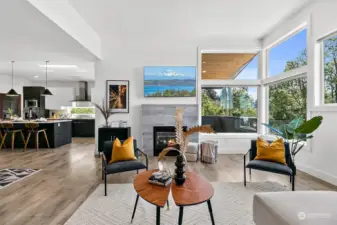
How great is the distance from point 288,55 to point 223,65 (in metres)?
1.83

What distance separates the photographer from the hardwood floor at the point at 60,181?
2598 millimetres

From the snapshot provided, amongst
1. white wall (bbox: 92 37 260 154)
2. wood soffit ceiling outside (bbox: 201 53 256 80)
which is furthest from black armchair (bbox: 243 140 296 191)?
wood soffit ceiling outside (bbox: 201 53 256 80)

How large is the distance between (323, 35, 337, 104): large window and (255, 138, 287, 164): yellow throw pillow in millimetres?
1351

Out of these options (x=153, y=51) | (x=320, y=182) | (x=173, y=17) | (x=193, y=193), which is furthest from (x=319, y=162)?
(x=153, y=51)

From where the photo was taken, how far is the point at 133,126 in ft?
20.3

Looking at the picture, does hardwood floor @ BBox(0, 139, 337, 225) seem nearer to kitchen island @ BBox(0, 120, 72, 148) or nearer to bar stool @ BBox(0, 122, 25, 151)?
bar stool @ BBox(0, 122, 25, 151)

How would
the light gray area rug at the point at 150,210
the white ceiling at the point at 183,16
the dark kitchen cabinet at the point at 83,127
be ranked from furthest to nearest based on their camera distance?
the dark kitchen cabinet at the point at 83,127
the white ceiling at the point at 183,16
the light gray area rug at the point at 150,210

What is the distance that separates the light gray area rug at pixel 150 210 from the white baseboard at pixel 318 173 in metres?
1.11

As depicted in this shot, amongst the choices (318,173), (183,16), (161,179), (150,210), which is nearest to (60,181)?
(150,210)

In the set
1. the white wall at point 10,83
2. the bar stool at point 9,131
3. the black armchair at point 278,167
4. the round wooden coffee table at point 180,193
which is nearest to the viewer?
the round wooden coffee table at point 180,193

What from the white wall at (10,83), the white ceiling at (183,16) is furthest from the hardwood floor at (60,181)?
the white wall at (10,83)

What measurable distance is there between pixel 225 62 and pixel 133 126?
137 inches

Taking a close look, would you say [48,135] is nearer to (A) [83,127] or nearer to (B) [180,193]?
(A) [83,127]

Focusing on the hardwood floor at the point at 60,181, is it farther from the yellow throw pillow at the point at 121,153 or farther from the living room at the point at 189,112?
the yellow throw pillow at the point at 121,153
